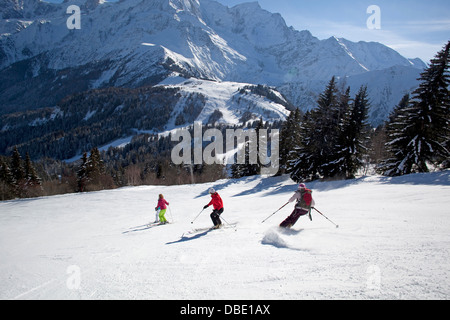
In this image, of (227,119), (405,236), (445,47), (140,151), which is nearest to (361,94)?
(445,47)

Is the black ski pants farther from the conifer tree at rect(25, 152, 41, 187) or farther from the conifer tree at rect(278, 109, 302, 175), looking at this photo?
the conifer tree at rect(25, 152, 41, 187)

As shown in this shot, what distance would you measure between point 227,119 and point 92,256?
191261 millimetres

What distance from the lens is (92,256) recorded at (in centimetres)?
707

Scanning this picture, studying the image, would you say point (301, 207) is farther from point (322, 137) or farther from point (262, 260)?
point (322, 137)

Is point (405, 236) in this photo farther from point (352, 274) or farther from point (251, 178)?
point (251, 178)

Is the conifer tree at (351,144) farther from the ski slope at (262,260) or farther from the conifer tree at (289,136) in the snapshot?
the ski slope at (262,260)

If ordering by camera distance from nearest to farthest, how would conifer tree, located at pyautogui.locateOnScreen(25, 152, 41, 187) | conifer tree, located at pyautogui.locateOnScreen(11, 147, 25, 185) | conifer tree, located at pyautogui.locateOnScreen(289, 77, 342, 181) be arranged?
conifer tree, located at pyautogui.locateOnScreen(289, 77, 342, 181) → conifer tree, located at pyautogui.locateOnScreen(11, 147, 25, 185) → conifer tree, located at pyautogui.locateOnScreen(25, 152, 41, 187)

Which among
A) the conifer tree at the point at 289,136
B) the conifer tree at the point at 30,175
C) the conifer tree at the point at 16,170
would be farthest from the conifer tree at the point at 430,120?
the conifer tree at the point at 16,170

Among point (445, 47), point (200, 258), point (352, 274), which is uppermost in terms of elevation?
point (445, 47)

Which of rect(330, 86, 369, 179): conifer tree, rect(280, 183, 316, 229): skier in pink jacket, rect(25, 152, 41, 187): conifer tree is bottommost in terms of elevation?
rect(25, 152, 41, 187): conifer tree
